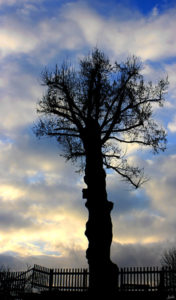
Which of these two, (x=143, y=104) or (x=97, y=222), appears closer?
(x=97, y=222)

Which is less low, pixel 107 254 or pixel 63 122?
pixel 63 122

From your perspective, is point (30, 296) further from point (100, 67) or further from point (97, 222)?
point (100, 67)

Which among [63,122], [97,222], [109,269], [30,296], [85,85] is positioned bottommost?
[30,296]

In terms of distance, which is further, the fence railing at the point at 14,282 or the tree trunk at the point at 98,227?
the fence railing at the point at 14,282

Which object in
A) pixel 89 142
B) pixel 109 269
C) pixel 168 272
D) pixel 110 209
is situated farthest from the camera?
pixel 168 272

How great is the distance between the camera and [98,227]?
12.7m

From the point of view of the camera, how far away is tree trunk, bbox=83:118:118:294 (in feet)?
39.2

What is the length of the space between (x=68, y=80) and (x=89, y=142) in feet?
15.2

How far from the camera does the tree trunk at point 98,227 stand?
471 inches

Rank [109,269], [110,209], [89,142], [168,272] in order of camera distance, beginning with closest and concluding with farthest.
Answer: [109,269] < [110,209] < [89,142] < [168,272]

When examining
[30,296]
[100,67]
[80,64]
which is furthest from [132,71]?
[30,296]

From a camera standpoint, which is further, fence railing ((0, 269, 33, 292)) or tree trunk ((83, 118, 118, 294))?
fence railing ((0, 269, 33, 292))

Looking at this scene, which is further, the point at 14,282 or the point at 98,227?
the point at 14,282

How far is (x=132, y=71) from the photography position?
1786cm
